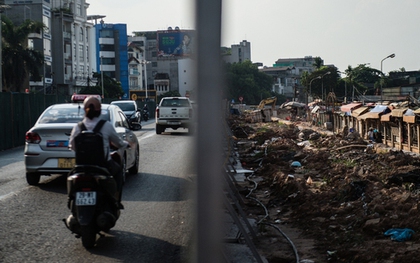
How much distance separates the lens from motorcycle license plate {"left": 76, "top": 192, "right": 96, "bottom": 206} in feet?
21.9

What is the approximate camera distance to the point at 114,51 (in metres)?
112

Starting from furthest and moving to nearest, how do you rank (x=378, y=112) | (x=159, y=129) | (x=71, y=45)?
(x=71, y=45), (x=378, y=112), (x=159, y=129)

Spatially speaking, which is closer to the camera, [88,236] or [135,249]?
[88,236]

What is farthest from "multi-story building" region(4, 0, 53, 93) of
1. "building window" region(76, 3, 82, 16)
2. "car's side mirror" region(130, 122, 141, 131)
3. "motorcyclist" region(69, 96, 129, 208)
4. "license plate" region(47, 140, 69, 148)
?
"motorcyclist" region(69, 96, 129, 208)

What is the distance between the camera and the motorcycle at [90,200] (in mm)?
6668

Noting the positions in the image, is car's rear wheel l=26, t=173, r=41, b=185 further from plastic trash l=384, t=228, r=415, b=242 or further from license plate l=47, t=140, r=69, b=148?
plastic trash l=384, t=228, r=415, b=242

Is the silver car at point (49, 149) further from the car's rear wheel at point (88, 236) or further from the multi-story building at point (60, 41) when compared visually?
the multi-story building at point (60, 41)

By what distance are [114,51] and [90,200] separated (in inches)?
4220

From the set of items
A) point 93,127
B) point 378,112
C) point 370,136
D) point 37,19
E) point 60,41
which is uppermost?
point 37,19

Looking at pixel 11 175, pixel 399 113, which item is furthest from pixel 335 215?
pixel 399 113

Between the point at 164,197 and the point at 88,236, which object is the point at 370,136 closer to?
the point at 164,197

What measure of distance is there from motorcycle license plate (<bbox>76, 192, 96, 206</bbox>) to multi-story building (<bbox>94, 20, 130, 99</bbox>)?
4119 inches

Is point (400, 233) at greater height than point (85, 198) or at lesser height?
lesser

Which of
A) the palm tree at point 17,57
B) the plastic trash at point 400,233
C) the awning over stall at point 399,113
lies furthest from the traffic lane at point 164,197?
the palm tree at point 17,57
